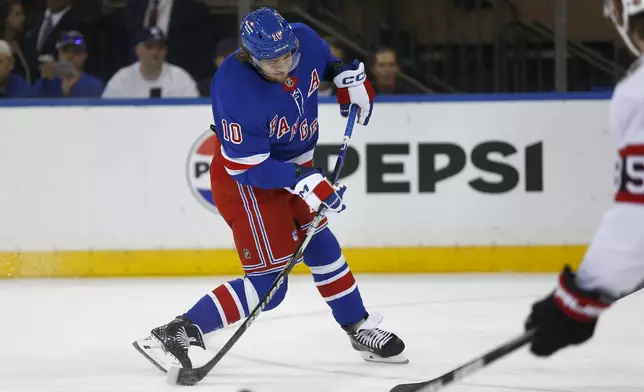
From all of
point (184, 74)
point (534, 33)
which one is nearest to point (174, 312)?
point (184, 74)

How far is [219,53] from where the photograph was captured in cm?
561

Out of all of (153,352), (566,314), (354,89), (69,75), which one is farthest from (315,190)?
(69,75)

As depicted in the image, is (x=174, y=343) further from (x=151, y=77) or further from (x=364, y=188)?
(x=151, y=77)

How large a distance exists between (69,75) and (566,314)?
4.04m

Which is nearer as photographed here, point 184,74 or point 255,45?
point 255,45

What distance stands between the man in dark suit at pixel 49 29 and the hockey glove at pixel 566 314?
4059 millimetres

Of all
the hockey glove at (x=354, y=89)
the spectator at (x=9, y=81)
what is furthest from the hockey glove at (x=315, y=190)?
the spectator at (x=9, y=81)

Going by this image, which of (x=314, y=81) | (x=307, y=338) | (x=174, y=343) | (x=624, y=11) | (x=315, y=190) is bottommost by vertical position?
(x=307, y=338)

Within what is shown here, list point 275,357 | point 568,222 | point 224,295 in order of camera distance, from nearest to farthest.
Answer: point 224,295
point 275,357
point 568,222

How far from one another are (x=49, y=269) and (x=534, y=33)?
2.59m

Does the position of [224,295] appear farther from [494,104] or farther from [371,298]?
[494,104]

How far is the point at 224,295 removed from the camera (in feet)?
10.5

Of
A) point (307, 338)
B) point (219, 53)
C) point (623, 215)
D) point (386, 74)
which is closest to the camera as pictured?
point (623, 215)

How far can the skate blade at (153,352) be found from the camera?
326 centimetres
